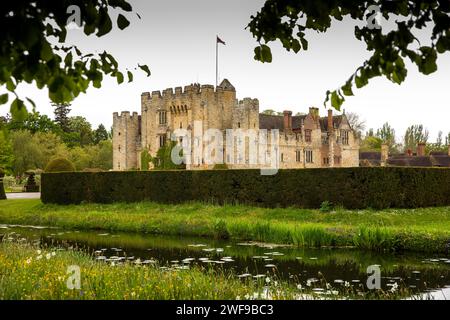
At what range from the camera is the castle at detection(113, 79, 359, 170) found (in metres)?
50.2

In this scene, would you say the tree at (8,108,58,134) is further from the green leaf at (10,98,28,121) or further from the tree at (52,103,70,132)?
the green leaf at (10,98,28,121)

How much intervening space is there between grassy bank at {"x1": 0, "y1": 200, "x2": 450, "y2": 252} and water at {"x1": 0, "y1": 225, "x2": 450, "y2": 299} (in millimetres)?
785

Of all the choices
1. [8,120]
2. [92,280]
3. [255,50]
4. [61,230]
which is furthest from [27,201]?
[8,120]

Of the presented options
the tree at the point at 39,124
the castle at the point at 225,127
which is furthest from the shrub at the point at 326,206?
the tree at the point at 39,124

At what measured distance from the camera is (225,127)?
50.9 meters

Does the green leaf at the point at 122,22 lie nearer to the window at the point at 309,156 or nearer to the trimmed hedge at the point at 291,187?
the trimmed hedge at the point at 291,187

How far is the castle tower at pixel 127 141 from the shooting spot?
5669 centimetres

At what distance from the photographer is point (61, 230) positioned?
25.4m

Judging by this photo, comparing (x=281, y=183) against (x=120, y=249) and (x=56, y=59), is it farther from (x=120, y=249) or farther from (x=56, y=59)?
(x=56, y=59)

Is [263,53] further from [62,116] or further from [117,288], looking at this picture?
[62,116]

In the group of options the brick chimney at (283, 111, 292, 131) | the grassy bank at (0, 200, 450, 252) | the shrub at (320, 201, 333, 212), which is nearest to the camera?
the grassy bank at (0, 200, 450, 252)

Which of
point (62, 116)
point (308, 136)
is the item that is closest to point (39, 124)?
point (62, 116)

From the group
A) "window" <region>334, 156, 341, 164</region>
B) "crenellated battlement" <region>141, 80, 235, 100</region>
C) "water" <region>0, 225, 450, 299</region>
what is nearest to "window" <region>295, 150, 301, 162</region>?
"window" <region>334, 156, 341, 164</region>

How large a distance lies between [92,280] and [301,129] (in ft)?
157
